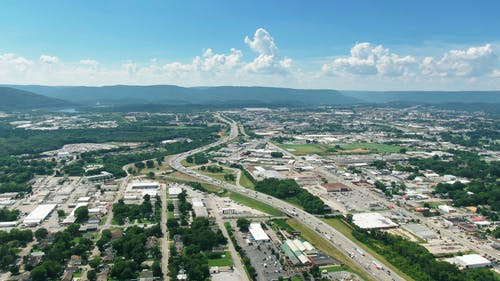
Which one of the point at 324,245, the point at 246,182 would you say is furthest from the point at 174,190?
the point at 324,245

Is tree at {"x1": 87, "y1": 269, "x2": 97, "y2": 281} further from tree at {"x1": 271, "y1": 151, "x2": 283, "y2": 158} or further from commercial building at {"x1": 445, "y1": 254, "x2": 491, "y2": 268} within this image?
tree at {"x1": 271, "y1": 151, "x2": 283, "y2": 158}

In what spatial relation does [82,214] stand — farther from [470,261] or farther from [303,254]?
[470,261]

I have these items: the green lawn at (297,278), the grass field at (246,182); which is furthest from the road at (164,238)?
the grass field at (246,182)

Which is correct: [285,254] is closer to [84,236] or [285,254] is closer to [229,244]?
[229,244]

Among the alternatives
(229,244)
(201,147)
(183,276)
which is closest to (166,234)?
(229,244)

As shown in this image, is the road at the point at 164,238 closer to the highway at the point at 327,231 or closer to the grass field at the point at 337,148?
the highway at the point at 327,231

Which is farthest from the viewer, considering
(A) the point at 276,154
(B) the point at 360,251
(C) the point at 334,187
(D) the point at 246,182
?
(A) the point at 276,154

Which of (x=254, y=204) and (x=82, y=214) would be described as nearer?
(x=82, y=214)
